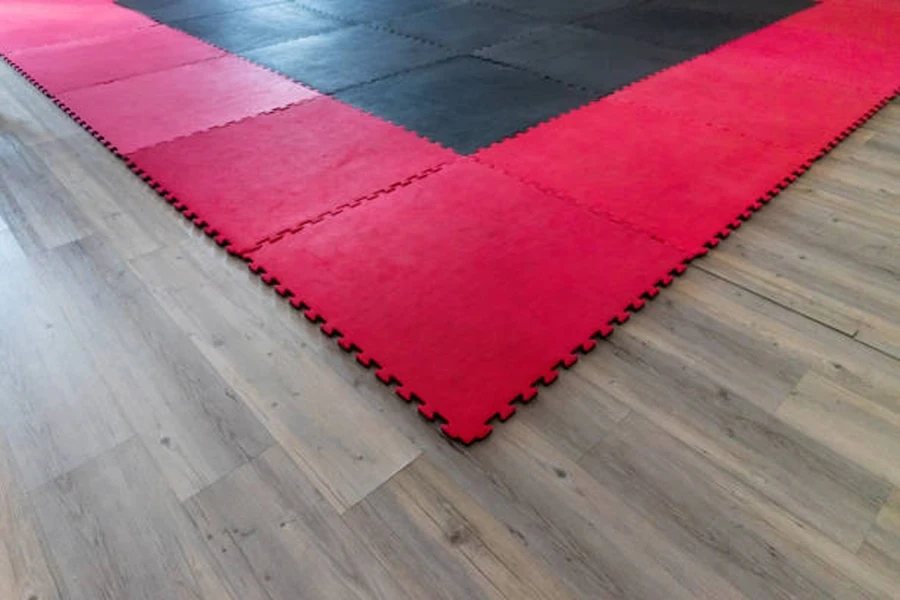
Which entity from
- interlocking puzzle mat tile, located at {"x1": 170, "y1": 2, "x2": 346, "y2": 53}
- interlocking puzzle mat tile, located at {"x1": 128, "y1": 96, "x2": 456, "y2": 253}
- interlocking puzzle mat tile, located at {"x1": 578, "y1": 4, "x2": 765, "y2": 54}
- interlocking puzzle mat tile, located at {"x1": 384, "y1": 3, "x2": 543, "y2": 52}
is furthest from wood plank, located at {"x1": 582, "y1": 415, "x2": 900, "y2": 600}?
interlocking puzzle mat tile, located at {"x1": 170, "y1": 2, "x2": 346, "y2": 53}

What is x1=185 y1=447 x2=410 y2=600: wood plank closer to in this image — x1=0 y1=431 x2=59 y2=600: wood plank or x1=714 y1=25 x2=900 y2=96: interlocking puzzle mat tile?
x1=0 y1=431 x2=59 y2=600: wood plank

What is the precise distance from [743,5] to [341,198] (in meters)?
→ 4.58

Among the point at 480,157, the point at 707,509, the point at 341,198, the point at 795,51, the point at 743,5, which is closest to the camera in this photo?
the point at 707,509

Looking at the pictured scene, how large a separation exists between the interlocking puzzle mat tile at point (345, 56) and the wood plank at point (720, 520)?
3073mm

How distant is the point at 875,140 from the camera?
3355mm

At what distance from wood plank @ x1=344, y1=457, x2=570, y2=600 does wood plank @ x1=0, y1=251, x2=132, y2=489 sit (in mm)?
809

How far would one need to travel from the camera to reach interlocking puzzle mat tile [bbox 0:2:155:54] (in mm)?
4777

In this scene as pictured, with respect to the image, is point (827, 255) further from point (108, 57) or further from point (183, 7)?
point (183, 7)

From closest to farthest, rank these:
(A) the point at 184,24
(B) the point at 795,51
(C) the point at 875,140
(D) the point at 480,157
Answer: (D) the point at 480,157, (C) the point at 875,140, (B) the point at 795,51, (A) the point at 184,24

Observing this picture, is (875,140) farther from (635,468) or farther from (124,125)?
(124,125)

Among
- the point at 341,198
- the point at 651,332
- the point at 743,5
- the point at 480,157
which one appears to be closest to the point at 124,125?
the point at 341,198

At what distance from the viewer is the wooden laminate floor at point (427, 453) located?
1459 millimetres

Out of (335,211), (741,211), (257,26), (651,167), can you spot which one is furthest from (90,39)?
(741,211)

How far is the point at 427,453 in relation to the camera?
1.72 metres
